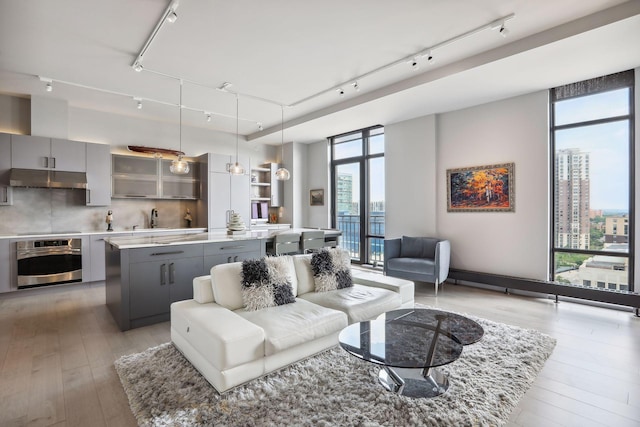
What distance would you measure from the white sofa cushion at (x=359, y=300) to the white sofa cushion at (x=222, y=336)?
89cm

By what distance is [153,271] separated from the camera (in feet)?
11.2

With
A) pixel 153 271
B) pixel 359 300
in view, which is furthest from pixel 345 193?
pixel 153 271

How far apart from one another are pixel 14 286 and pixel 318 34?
5.46m

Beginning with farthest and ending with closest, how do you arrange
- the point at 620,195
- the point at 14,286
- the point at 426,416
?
the point at 14,286
the point at 620,195
the point at 426,416

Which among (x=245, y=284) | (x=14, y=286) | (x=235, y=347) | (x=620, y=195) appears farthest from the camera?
(x=14, y=286)

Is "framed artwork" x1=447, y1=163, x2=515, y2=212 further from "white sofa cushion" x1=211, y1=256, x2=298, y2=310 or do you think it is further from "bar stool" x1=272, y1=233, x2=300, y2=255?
"white sofa cushion" x1=211, y1=256, x2=298, y2=310

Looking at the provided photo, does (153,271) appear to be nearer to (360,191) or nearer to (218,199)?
(218,199)

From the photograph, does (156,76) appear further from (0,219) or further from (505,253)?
(505,253)

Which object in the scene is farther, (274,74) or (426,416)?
(274,74)

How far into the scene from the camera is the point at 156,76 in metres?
4.28

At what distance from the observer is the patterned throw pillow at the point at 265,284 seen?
275 centimetres

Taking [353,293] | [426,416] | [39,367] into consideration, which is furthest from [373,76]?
[39,367]

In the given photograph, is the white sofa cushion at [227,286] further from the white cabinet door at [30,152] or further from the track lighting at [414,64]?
the white cabinet door at [30,152]

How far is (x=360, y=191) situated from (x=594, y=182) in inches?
156
